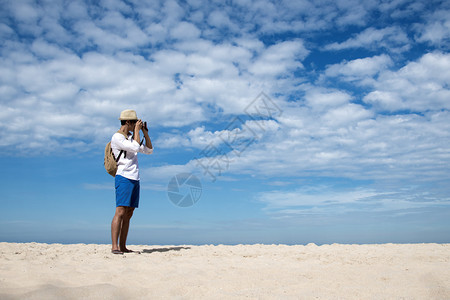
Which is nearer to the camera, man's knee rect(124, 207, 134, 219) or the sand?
the sand

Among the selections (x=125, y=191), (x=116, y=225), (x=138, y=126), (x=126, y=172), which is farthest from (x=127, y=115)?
(x=116, y=225)

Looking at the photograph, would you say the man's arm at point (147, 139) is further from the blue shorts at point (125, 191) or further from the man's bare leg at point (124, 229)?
the man's bare leg at point (124, 229)

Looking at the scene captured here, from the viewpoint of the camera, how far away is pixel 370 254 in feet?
20.2

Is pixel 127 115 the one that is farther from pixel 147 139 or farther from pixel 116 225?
pixel 116 225

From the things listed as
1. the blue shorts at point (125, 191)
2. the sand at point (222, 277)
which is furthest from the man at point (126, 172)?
the sand at point (222, 277)

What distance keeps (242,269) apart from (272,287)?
3.10 feet

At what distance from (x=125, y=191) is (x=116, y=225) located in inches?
22.9

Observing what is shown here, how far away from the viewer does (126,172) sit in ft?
19.2

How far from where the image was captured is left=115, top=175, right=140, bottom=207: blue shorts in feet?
18.8

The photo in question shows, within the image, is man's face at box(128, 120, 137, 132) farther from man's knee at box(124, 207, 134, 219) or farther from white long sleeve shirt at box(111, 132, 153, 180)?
man's knee at box(124, 207, 134, 219)

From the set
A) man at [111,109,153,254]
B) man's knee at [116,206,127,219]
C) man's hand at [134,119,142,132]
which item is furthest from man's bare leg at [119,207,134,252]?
man's hand at [134,119,142,132]

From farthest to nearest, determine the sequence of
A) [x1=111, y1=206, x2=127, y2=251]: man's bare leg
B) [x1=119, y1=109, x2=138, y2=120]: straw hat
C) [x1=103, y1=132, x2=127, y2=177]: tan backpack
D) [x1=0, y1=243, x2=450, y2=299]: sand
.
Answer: [x1=119, y1=109, x2=138, y2=120]: straw hat → [x1=103, y1=132, x2=127, y2=177]: tan backpack → [x1=111, y1=206, x2=127, y2=251]: man's bare leg → [x1=0, y1=243, x2=450, y2=299]: sand

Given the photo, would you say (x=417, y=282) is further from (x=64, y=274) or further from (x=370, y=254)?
(x=64, y=274)

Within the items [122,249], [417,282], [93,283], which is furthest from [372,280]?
[122,249]
